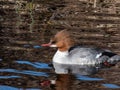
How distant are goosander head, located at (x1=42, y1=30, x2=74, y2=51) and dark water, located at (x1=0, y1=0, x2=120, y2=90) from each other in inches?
16.0


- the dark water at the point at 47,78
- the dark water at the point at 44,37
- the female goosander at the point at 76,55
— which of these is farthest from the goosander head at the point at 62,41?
the dark water at the point at 47,78

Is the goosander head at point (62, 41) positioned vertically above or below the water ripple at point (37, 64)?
above

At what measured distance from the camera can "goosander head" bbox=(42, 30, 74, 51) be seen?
47.1 ft

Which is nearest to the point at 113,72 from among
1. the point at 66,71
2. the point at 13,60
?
the point at 66,71

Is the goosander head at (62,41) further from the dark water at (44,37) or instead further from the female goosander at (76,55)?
the dark water at (44,37)

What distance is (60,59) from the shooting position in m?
14.4

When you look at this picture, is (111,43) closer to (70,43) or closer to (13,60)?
(70,43)

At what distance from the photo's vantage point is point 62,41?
14.4 meters

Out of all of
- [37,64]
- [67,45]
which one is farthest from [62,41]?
[37,64]

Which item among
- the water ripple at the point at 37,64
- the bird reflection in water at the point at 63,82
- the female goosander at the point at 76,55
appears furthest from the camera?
the female goosander at the point at 76,55

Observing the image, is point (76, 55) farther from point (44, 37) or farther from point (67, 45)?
point (44, 37)

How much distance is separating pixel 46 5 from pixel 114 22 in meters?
3.19

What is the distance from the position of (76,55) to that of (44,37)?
198 centimetres

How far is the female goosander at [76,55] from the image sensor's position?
14320mm
